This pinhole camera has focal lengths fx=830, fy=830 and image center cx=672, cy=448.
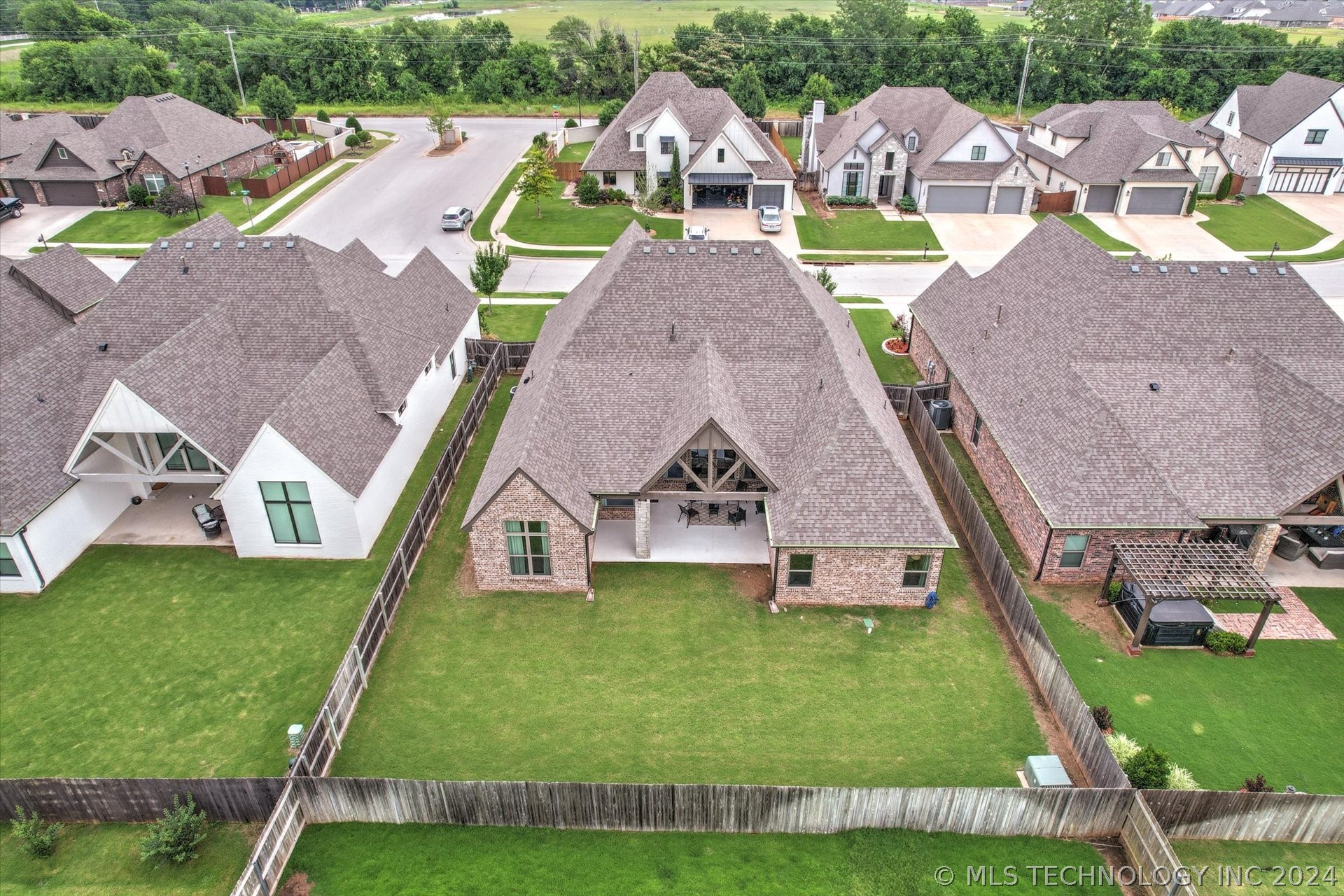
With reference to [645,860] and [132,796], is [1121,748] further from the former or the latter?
[132,796]

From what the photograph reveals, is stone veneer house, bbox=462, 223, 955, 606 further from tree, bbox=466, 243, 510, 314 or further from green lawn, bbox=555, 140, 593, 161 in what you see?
green lawn, bbox=555, 140, 593, 161

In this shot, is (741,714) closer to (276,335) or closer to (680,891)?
(680,891)

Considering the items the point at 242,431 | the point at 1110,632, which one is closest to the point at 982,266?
the point at 1110,632

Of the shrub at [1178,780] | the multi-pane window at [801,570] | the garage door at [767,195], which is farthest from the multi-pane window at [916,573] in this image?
the garage door at [767,195]

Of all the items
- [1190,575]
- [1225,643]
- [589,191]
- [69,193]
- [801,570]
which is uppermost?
[69,193]

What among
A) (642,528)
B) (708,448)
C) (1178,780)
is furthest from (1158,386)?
(642,528)

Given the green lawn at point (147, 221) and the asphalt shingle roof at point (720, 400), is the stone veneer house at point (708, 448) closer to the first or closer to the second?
the asphalt shingle roof at point (720, 400)

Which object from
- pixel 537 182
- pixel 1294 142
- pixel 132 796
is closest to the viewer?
pixel 132 796
